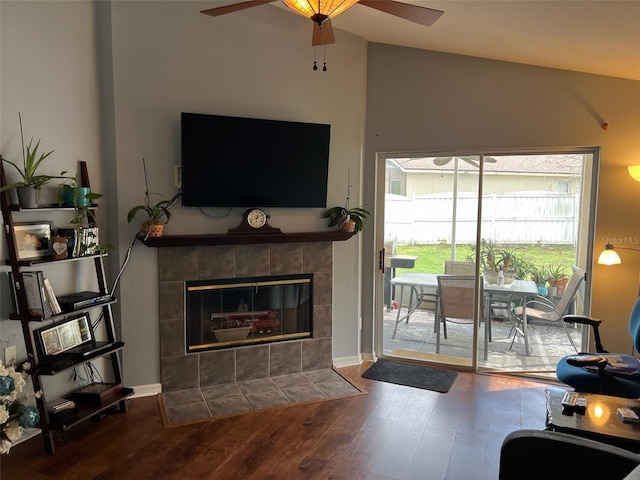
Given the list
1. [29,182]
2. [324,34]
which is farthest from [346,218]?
[29,182]

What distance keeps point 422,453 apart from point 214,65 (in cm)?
320

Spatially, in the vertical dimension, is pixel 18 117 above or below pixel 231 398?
above

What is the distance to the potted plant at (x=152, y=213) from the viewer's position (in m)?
3.40

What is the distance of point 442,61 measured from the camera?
4031 millimetres

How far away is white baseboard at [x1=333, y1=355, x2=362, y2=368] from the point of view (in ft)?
14.1

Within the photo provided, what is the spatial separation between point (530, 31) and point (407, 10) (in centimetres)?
131

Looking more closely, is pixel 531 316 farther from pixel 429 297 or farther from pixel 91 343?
pixel 91 343

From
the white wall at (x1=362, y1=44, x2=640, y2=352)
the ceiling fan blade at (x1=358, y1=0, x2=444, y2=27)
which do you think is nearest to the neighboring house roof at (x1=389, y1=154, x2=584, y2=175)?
the white wall at (x1=362, y1=44, x2=640, y2=352)

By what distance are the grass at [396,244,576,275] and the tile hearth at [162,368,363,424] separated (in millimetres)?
1277

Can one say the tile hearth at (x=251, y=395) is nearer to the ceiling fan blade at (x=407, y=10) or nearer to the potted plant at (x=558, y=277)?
the potted plant at (x=558, y=277)

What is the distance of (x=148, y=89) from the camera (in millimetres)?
3479

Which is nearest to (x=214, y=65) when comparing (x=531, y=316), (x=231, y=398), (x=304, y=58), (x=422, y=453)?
(x=304, y=58)

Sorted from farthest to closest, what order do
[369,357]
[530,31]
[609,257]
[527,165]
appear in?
[369,357] → [527,165] → [609,257] → [530,31]

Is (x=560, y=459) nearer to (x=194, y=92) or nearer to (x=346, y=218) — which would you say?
(x=346, y=218)
